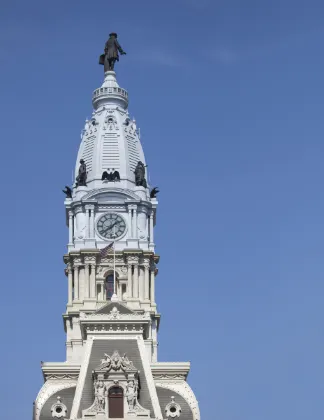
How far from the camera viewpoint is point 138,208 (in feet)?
495

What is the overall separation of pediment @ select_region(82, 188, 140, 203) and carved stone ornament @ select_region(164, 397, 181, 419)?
152ft

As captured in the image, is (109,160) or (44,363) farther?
(109,160)

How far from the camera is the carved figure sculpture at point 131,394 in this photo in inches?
4026

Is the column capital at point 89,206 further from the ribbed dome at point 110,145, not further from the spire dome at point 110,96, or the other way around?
the spire dome at point 110,96

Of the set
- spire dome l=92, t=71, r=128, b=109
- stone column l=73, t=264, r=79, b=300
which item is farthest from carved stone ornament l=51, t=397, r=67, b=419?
spire dome l=92, t=71, r=128, b=109

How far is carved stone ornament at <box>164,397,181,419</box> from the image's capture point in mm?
105750

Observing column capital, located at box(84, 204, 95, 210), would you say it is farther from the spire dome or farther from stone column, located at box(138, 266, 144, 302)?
the spire dome

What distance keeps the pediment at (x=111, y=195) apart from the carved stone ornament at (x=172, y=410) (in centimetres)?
4629

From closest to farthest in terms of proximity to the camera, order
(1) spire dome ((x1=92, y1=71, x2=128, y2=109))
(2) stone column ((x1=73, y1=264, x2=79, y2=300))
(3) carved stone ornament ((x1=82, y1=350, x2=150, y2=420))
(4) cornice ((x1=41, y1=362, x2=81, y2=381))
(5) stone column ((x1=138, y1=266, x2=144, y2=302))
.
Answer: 1. (3) carved stone ornament ((x1=82, y1=350, x2=150, y2=420))
2. (4) cornice ((x1=41, y1=362, x2=81, y2=381))
3. (5) stone column ((x1=138, y1=266, x2=144, y2=302))
4. (2) stone column ((x1=73, y1=264, x2=79, y2=300))
5. (1) spire dome ((x1=92, y1=71, x2=128, y2=109))

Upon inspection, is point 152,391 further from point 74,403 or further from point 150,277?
point 150,277

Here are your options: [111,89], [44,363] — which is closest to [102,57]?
[111,89]

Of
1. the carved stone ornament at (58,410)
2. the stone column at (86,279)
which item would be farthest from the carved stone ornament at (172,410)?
→ the stone column at (86,279)

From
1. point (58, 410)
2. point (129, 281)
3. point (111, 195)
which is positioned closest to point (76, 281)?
point (129, 281)

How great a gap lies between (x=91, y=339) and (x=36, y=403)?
18.8ft
